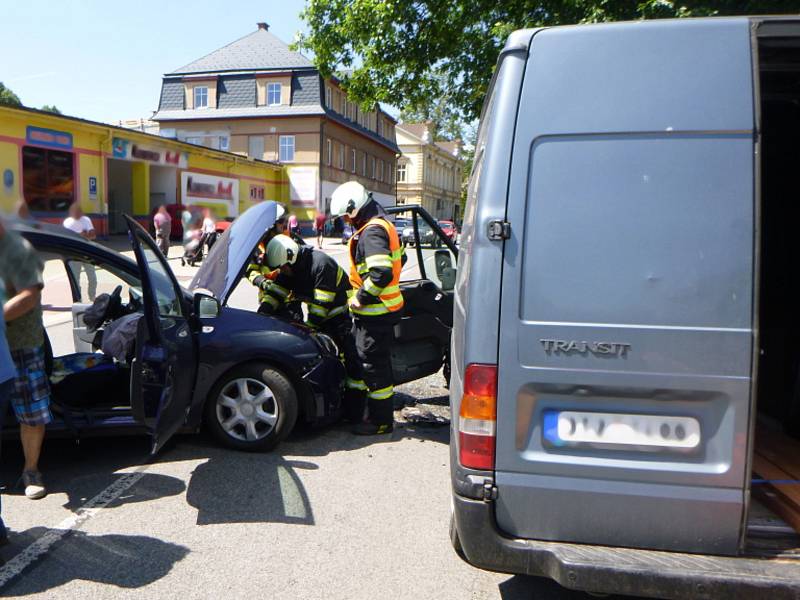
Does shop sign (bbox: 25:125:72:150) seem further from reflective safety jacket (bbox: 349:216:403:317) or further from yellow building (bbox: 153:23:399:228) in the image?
reflective safety jacket (bbox: 349:216:403:317)

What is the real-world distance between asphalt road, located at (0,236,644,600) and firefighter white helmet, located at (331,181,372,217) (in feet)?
5.64

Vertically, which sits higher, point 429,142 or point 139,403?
point 429,142

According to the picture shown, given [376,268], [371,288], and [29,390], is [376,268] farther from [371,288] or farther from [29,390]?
[29,390]

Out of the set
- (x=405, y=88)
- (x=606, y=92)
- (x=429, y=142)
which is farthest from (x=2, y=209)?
(x=429, y=142)

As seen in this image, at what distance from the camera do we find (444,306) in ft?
18.3

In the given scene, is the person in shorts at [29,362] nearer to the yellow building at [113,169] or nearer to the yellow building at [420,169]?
the yellow building at [113,169]

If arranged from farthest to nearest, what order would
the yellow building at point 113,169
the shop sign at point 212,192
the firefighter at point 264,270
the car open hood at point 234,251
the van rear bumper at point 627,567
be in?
the shop sign at point 212,192 → the yellow building at point 113,169 → the firefighter at point 264,270 → the car open hood at point 234,251 → the van rear bumper at point 627,567

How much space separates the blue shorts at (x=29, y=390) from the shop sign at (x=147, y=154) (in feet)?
75.2

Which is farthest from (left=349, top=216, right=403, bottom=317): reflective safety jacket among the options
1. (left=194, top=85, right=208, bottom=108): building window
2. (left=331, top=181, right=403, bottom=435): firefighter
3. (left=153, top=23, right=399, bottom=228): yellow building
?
(left=194, top=85, right=208, bottom=108): building window

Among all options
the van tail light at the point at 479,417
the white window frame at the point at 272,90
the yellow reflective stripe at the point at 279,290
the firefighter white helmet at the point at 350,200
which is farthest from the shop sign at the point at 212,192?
the van tail light at the point at 479,417

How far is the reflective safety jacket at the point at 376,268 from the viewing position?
4.66 m

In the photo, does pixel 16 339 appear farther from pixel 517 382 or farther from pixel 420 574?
pixel 517 382

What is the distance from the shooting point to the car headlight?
483 centimetres

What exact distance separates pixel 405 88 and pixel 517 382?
11.5 meters
